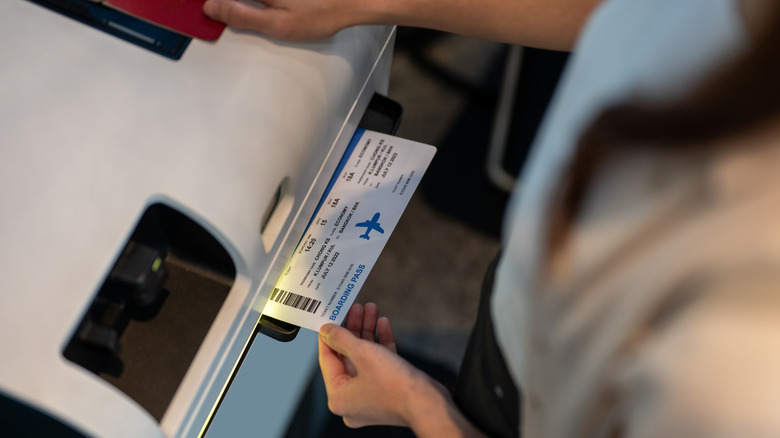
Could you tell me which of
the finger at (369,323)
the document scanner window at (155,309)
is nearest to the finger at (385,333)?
the finger at (369,323)

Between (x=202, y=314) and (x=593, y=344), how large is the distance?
0.41m

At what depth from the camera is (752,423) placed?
271mm

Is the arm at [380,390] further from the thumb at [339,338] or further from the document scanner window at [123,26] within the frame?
the document scanner window at [123,26]

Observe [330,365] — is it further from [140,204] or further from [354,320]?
[140,204]

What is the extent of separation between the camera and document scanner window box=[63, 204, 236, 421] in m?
0.58

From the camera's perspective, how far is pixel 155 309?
2.07 feet

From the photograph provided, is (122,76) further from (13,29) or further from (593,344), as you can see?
(593,344)

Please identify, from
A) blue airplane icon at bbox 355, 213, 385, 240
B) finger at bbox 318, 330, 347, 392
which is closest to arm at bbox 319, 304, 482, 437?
finger at bbox 318, 330, 347, 392

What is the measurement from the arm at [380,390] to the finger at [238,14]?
0.29m

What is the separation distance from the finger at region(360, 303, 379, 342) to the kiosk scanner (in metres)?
0.09

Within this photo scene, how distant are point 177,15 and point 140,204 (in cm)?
20

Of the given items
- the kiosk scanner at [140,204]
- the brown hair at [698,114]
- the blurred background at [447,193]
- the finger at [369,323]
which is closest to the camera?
the brown hair at [698,114]

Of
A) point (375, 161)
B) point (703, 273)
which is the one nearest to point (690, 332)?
point (703, 273)

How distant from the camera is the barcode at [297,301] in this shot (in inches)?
27.3
